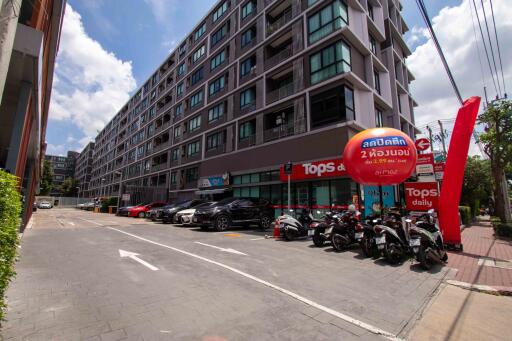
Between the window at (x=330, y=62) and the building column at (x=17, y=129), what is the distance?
1582 centimetres

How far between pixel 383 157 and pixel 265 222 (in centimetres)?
851

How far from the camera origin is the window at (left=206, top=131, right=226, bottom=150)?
88.4 ft

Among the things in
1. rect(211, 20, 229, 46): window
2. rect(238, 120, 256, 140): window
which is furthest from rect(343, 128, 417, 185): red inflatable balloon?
rect(211, 20, 229, 46): window

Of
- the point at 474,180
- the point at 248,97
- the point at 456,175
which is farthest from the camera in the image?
the point at 474,180

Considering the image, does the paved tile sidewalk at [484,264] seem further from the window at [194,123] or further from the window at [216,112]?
the window at [194,123]

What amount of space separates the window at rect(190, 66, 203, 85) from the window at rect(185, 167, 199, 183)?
39.9 feet

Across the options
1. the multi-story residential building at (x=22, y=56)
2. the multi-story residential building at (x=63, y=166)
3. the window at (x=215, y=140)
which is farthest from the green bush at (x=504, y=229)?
the multi-story residential building at (x=63, y=166)

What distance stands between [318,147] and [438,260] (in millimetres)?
10919

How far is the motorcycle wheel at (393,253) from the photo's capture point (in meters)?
6.95

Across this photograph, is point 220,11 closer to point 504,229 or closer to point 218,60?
point 218,60

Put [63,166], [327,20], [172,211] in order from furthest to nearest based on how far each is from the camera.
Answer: [63,166]
[172,211]
[327,20]

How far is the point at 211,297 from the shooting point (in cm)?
426

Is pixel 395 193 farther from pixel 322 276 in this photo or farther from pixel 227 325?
pixel 227 325

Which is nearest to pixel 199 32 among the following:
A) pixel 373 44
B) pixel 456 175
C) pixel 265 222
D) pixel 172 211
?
pixel 373 44
